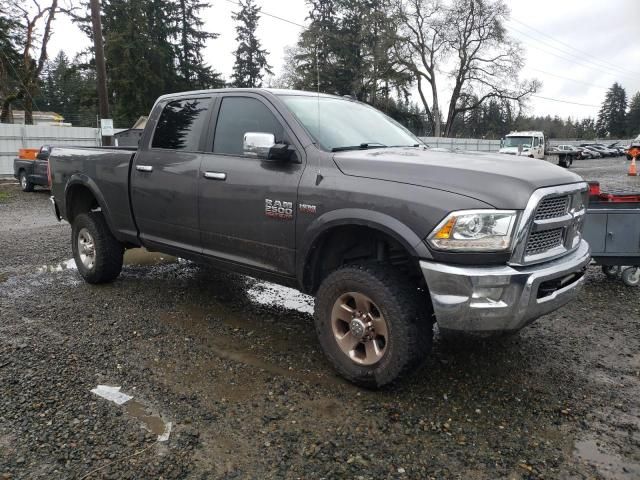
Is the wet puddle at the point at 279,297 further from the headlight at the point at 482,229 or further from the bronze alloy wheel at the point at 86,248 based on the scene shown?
the headlight at the point at 482,229

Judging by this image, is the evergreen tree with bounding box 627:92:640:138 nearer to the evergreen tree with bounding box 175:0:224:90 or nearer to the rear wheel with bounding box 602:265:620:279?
the evergreen tree with bounding box 175:0:224:90

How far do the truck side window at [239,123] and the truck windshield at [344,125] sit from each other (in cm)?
20

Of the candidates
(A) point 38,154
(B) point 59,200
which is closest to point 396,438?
(B) point 59,200

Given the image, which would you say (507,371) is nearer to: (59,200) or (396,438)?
(396,438)

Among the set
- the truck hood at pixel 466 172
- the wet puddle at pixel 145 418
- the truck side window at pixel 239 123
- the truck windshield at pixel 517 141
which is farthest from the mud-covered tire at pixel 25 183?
the truck windshield at pixel 517 141

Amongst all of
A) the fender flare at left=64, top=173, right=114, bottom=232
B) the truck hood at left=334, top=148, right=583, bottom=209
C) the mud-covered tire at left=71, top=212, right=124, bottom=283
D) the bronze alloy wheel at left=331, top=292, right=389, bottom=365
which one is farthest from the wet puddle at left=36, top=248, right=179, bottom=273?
the truck hood at left=334, top=148, right=583, bottom=209

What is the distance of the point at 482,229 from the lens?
9.29 feet

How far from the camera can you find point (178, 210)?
4.51 meters

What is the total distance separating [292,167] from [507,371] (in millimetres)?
2146

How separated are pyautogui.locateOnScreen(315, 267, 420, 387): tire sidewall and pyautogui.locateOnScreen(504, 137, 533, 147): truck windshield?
1185 inches

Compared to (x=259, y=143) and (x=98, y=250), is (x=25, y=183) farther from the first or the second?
(x=259, y=143)

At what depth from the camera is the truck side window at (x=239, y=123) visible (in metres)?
3.97

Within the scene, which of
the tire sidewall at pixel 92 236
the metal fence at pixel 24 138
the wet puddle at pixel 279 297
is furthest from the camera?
the metal fence at pixel 24 138

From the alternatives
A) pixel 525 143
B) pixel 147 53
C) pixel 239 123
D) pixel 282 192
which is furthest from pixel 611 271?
pixel 147 53
